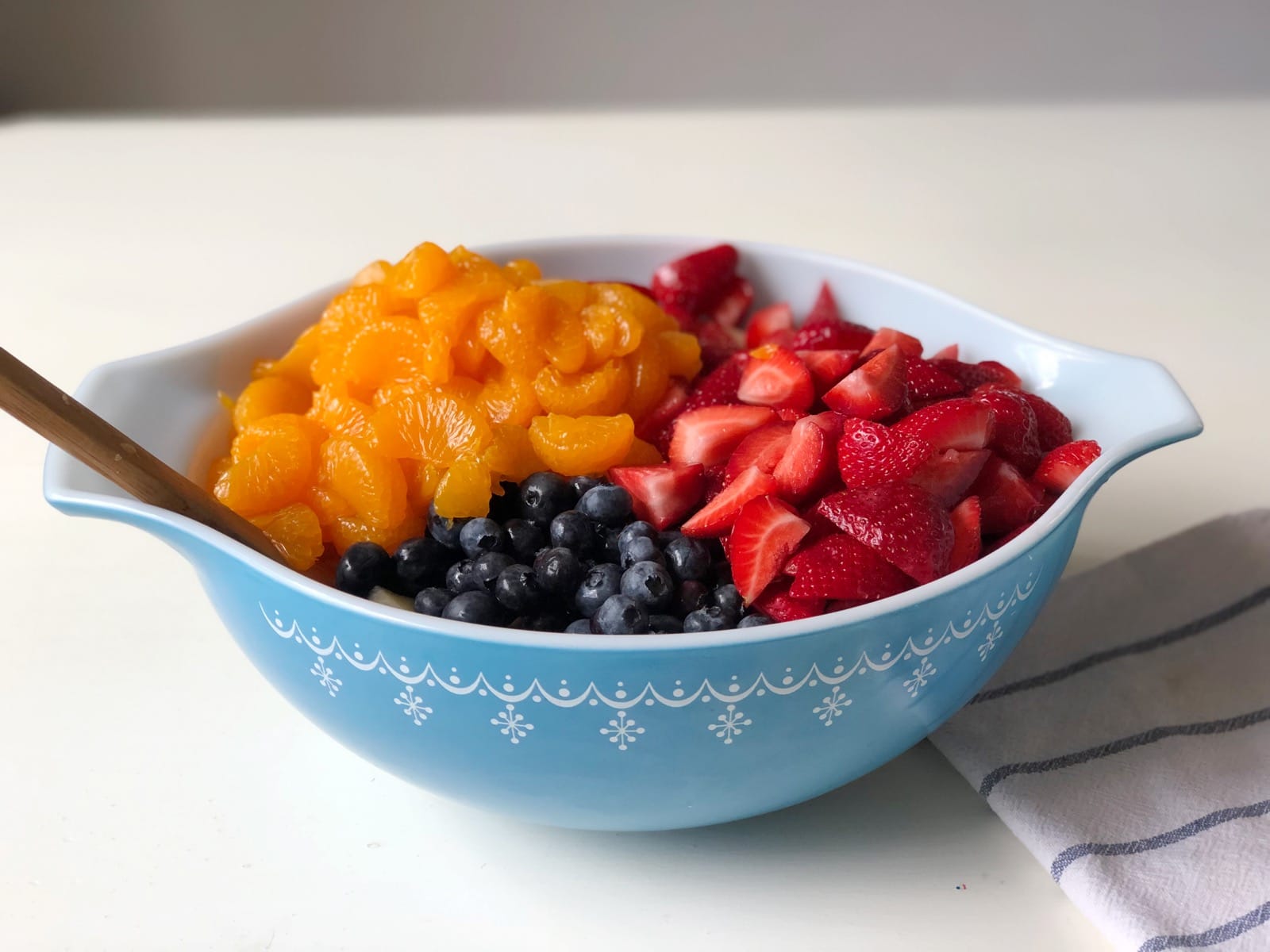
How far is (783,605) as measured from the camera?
1.23m

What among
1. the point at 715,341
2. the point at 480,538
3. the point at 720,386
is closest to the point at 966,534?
the point at 720,386

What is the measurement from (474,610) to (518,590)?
0.18ft

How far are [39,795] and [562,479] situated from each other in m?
0.71

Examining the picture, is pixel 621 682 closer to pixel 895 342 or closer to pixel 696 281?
pixel 895 342

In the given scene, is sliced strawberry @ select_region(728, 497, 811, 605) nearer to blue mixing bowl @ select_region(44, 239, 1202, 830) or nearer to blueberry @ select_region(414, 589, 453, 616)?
blue mixing bowl @ select_region(44, 239, 1202, 830)

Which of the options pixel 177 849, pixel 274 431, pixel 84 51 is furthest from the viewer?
pixel 84 51

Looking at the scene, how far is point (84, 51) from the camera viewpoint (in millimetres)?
5391

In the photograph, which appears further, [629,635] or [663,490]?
[663,490]

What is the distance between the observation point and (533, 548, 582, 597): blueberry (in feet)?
4.20

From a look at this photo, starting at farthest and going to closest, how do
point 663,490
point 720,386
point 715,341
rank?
point 715,341 → point 720,386 → point 663,490

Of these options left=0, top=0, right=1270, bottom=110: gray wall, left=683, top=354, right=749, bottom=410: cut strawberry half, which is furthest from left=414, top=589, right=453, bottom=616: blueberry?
left=0, top=0, right=1270, bottom=110: gray wall

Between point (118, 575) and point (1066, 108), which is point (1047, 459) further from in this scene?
point (1066, 108)

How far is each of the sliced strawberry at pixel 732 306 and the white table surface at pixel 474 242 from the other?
2.14 feet

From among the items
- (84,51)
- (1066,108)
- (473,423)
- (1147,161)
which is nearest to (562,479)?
(473,423)
